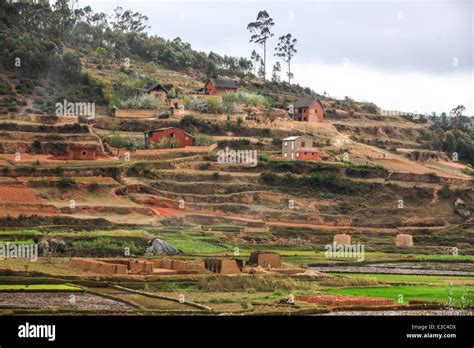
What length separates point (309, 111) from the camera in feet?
232

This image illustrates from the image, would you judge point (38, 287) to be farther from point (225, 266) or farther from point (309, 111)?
point (309, 111)

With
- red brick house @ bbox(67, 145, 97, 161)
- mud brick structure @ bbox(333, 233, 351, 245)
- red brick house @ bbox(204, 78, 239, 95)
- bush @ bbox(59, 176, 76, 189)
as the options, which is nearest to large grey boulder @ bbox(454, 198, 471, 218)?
mud brick structure @ bbox(333, 233, 351, 245)

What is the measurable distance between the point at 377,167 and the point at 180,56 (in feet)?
107

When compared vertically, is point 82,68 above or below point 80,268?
above

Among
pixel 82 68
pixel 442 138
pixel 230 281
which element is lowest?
pixel 230 281

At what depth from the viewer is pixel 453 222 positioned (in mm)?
56281

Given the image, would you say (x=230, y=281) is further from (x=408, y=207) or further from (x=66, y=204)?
(x=408, y=207)

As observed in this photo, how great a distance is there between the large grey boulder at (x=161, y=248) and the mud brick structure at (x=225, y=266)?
4.65m

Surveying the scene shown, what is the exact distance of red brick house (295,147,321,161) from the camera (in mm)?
60781

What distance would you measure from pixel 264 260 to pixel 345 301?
27.9ft

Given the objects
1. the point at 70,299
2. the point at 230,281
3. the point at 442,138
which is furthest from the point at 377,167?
the point at 70,299

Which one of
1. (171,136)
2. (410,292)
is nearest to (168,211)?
(171,136)

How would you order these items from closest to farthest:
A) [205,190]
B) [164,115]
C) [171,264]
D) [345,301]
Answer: [345,301]
[171,264]
[205,190]
[164,115]
